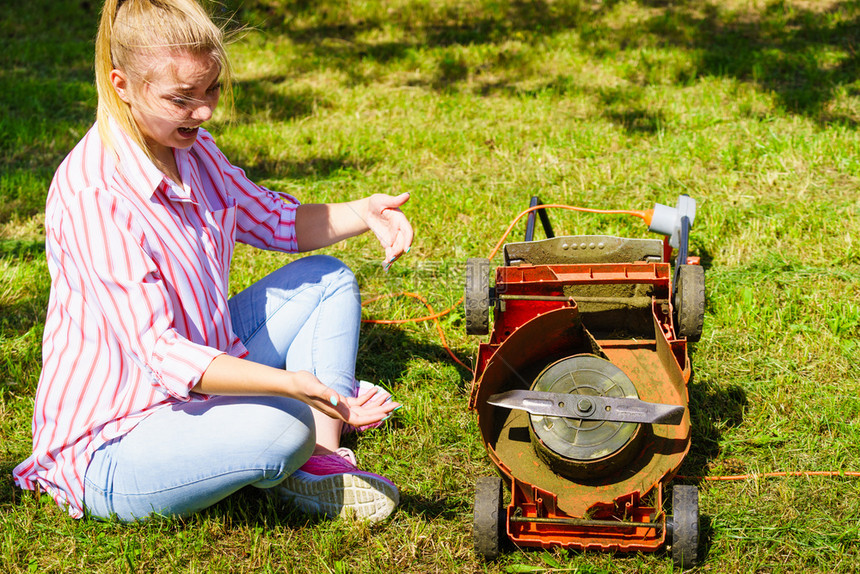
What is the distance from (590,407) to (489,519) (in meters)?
0.40

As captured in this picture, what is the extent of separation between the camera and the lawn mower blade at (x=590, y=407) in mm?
2061

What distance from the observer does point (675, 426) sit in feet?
7.60

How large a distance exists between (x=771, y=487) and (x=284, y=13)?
21.0ft

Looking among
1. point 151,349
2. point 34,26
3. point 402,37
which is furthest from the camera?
point 34,26

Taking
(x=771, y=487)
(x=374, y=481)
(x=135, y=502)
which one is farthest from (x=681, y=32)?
(x=135, y=502)

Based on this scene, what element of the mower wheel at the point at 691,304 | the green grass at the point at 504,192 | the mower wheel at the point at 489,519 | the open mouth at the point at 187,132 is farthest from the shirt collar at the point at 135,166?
the mower wheel at the point at 691,304

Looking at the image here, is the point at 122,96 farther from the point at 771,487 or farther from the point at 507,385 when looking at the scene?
the point at 771,487

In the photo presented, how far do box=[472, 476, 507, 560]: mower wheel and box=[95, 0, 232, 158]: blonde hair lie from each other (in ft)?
4.34

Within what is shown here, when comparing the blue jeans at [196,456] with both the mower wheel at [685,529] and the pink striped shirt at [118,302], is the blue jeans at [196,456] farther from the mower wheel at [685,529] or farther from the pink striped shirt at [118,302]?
the mower wheel at [685,529]

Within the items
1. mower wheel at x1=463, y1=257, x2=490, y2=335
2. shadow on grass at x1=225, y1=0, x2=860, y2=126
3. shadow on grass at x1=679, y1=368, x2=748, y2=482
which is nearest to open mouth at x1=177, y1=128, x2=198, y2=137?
mower wheel at x1=463, y1=257, x2=490, y2=335

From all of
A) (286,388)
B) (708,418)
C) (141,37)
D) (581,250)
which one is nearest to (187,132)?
(141,37)

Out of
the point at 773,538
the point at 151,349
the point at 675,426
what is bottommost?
the point at 773,538

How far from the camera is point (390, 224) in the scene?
98.0 inches

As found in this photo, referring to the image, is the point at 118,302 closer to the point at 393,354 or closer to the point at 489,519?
the point at 489,519
